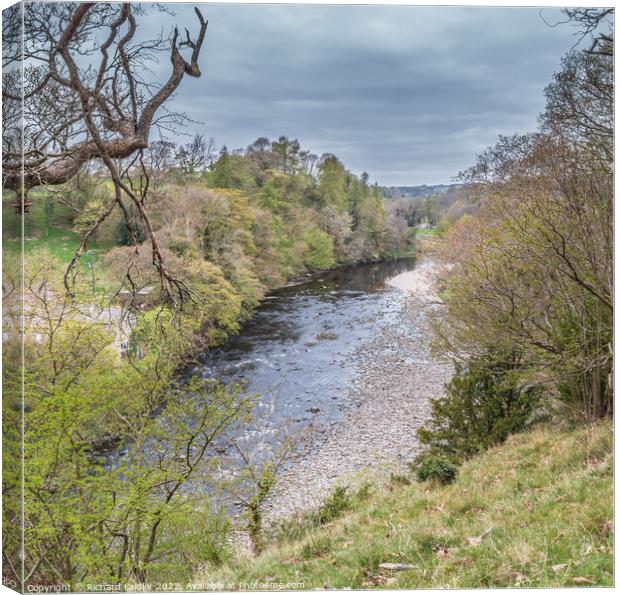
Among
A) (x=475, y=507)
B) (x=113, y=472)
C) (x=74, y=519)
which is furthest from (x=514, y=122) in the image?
(x=74, y=519)

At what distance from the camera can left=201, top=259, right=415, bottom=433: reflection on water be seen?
4.56 metres

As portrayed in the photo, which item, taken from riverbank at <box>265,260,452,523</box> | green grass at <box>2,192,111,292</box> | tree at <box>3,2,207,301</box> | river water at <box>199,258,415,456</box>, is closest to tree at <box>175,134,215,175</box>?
tree at <box>3,2,207,301</box>

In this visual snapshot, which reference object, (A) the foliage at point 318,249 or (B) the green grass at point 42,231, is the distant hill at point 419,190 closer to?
(A) the foliage at point 318,249

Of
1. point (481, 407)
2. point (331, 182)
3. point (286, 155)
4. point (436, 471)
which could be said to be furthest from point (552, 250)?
point (286, 155)

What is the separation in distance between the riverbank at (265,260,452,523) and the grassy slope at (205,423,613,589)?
0.38 meters

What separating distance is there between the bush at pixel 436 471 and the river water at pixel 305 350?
1.04 metres

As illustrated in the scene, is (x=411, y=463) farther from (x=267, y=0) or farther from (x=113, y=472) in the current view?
(x=267, y=0)

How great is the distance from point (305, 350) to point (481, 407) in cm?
259

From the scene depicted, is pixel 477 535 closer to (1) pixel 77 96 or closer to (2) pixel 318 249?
(2) pixel 318 249

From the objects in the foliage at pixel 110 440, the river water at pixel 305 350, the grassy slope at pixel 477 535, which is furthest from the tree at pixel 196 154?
the grassy slope at pixel 477 535

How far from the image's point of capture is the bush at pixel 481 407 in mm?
6055

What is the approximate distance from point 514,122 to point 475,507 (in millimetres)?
3232

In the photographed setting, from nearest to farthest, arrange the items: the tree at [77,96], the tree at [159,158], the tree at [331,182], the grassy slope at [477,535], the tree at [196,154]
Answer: the grassy slope at [477,535] < the tree at [77,96] < the tree at [159,158] < the tree at [196,154] < the tree at [331,182]

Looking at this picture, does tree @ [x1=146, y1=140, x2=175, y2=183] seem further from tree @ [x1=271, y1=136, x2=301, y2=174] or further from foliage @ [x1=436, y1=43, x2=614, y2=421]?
foliage @ [x1=436, y1=43, x2=614, y2=421]
